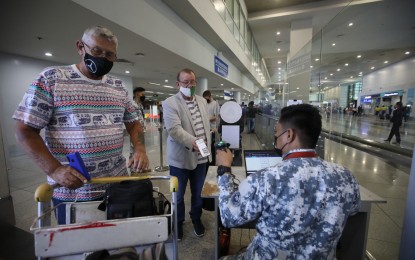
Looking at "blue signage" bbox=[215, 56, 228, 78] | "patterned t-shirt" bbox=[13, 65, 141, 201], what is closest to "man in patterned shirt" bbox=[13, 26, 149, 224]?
"patterned t-shirt" bbox=[13, 65, 141, 201]

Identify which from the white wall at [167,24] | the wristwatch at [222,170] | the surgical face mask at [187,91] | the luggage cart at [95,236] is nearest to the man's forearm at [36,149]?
the luggage cart at [95,236]

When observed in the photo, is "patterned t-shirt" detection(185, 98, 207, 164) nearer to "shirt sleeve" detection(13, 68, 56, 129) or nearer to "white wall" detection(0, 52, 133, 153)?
"shirt sleeve" detection(13, 68, 56, 129)

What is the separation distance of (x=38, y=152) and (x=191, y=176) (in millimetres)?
1492

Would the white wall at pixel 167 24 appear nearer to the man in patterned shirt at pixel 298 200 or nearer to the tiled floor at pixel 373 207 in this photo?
the tiled floor at pixel 373 207

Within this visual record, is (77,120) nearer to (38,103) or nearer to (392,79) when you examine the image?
(38,103)

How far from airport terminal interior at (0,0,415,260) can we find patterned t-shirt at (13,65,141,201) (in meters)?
1.25

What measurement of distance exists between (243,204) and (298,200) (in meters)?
0.23

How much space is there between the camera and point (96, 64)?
45.4 inches

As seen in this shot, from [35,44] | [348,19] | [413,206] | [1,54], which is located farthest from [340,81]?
[1,54]

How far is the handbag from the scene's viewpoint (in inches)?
36.2

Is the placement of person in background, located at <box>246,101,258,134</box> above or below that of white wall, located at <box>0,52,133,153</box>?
below

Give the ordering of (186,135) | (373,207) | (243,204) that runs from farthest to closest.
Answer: (373,207) < (186,135) < (243,204)

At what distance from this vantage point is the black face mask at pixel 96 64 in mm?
1146

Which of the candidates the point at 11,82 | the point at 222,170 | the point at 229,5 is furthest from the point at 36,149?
the point at 229,5
